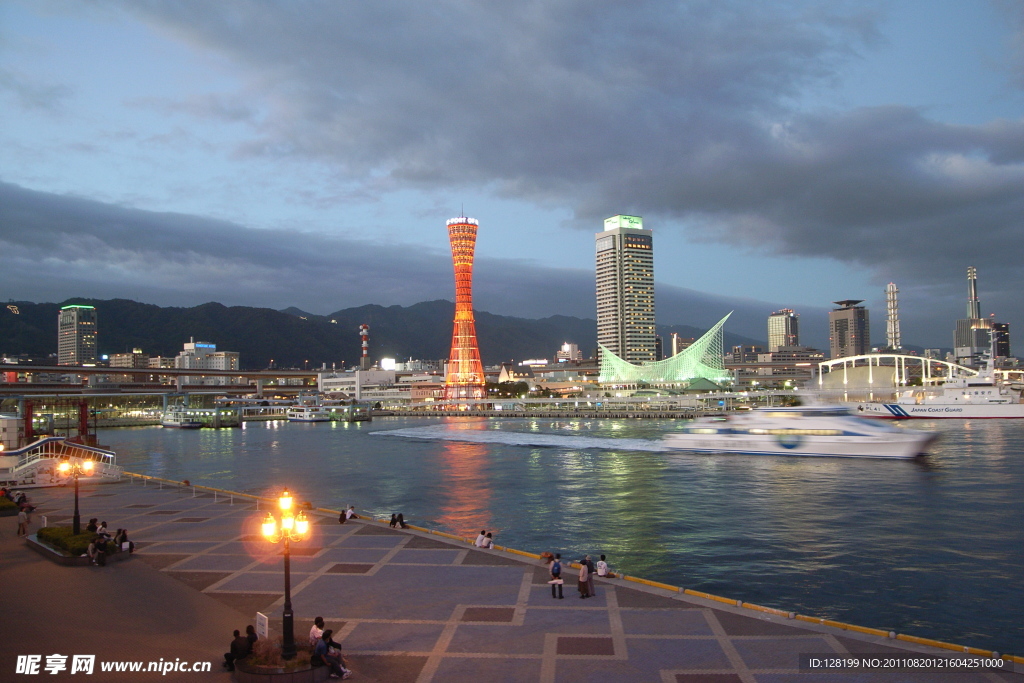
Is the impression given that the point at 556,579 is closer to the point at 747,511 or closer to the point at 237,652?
the point at 237,652

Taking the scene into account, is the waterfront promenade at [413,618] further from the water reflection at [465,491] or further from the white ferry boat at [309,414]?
the white ferry boat at [309,414]

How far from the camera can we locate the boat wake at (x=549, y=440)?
164 feet

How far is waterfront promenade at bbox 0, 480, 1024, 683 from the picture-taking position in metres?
9.42

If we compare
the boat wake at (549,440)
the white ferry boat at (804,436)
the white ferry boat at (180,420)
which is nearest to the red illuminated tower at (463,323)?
the boat wake at (549,440)

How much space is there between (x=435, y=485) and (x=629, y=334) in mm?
170983

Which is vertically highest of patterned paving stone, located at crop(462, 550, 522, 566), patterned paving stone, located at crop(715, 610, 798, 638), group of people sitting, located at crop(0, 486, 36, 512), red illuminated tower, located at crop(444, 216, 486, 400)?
red illuminated tower, located at crop(444, 216, 486, 400)

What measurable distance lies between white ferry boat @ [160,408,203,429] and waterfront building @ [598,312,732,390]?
80.0 m

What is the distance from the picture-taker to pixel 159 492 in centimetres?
2684

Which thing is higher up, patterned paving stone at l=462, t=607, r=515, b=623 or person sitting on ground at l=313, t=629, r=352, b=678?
person sitting on ground at l=313, t=629, r=352, b=678

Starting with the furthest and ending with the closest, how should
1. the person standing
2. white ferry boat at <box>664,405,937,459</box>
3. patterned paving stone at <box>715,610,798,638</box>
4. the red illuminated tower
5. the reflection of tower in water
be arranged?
the red illuminated tower, white ferry boat at <box>664,405,937,459</box>, the reflection of tower in water, the person standing, patterned paving stone at <box>715,610,798,638</box>

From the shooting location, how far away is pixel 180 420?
332ft

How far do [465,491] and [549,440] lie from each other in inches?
1063

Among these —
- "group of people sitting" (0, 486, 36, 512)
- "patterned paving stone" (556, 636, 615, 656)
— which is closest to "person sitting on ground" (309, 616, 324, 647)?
"patterned paving stone" (556, 636, 615, 656)

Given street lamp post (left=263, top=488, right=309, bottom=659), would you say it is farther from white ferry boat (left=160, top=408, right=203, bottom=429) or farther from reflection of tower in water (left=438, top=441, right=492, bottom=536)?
white ferry boat (left=160, top=408, right=203, bottom=429)
